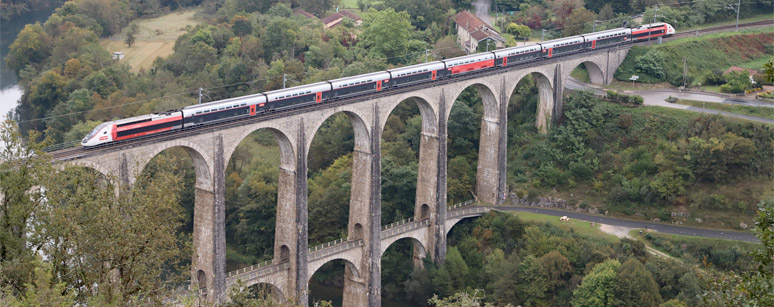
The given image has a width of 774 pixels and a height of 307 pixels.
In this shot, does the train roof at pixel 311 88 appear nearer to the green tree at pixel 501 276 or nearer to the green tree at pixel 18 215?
the green tree at pixel 501 276

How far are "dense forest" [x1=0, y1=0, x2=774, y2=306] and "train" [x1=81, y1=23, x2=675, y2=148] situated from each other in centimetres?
470

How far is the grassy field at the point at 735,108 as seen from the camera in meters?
78.2

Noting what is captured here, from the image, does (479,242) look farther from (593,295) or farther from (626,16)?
(626,16)

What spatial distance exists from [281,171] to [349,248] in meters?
8.19

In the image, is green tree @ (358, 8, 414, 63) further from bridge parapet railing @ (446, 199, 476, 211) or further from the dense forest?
bridge parapet railing @ (446, 199, 476, 211)

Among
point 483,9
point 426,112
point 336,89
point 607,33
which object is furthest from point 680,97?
point 483,9

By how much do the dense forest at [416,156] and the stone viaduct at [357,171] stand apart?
269 centimetres

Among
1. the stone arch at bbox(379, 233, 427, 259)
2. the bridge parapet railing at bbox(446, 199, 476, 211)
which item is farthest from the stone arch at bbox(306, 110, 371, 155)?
the bridge parapet railing at bbox(446, 199, 476, 211)

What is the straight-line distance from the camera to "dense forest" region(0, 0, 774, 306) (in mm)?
62719

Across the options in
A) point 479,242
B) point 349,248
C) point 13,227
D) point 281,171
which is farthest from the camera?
point 479,242

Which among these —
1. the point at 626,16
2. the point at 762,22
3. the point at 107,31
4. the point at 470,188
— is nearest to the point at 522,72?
the point at 470,188

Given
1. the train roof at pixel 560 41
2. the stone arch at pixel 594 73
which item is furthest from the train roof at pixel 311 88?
the stone arch at pixel 594 73

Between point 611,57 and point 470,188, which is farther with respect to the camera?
point 611,57

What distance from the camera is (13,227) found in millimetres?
33312
